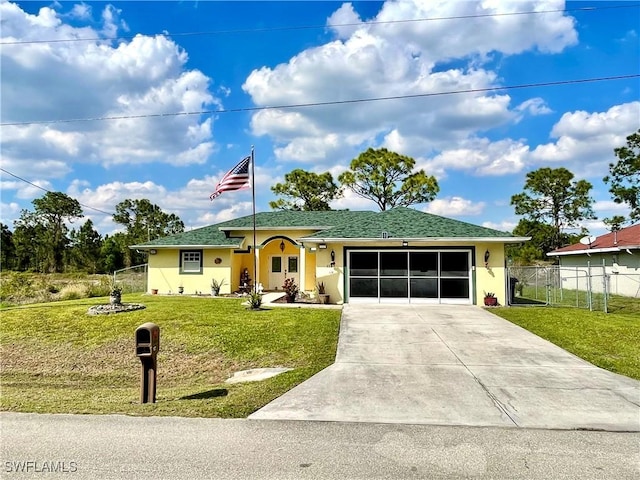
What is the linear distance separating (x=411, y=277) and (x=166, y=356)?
32.9 ft

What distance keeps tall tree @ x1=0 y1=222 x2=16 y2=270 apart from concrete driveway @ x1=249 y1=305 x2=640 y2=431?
164ft

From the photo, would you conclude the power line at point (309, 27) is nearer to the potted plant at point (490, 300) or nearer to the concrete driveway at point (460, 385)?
the concrete driveway at point (460, 385)

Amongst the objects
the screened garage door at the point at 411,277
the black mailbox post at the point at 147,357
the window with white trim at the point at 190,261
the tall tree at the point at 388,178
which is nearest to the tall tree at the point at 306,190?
A: the tall tree at the point at 388,178

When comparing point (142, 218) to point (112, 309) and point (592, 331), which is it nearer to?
point (112, 309)

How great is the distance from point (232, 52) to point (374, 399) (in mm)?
12088

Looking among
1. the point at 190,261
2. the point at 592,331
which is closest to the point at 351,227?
the point at 190,261

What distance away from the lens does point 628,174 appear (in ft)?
98.8

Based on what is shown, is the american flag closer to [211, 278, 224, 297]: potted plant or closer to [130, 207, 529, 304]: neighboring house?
[130, 207, 529, 304]: neighboring house

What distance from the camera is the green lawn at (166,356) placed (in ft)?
19.6

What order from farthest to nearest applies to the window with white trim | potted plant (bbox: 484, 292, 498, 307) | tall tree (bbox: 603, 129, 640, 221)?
tall tree (bbox: 603, 129, 640, 221), the window with white trim, potted plant (bbox: 484, 292, 498, 307)

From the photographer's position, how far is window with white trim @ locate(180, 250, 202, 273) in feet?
66.7

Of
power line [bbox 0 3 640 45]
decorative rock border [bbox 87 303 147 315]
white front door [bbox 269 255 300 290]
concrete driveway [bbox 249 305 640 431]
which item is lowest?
concrete driveway [bbox 249 305 640 431]

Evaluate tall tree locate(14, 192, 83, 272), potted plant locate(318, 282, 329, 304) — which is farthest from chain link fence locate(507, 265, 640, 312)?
tall tree locate(14, 192, 83, 272)

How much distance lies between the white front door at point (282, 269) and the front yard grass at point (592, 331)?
10381 millimetres
